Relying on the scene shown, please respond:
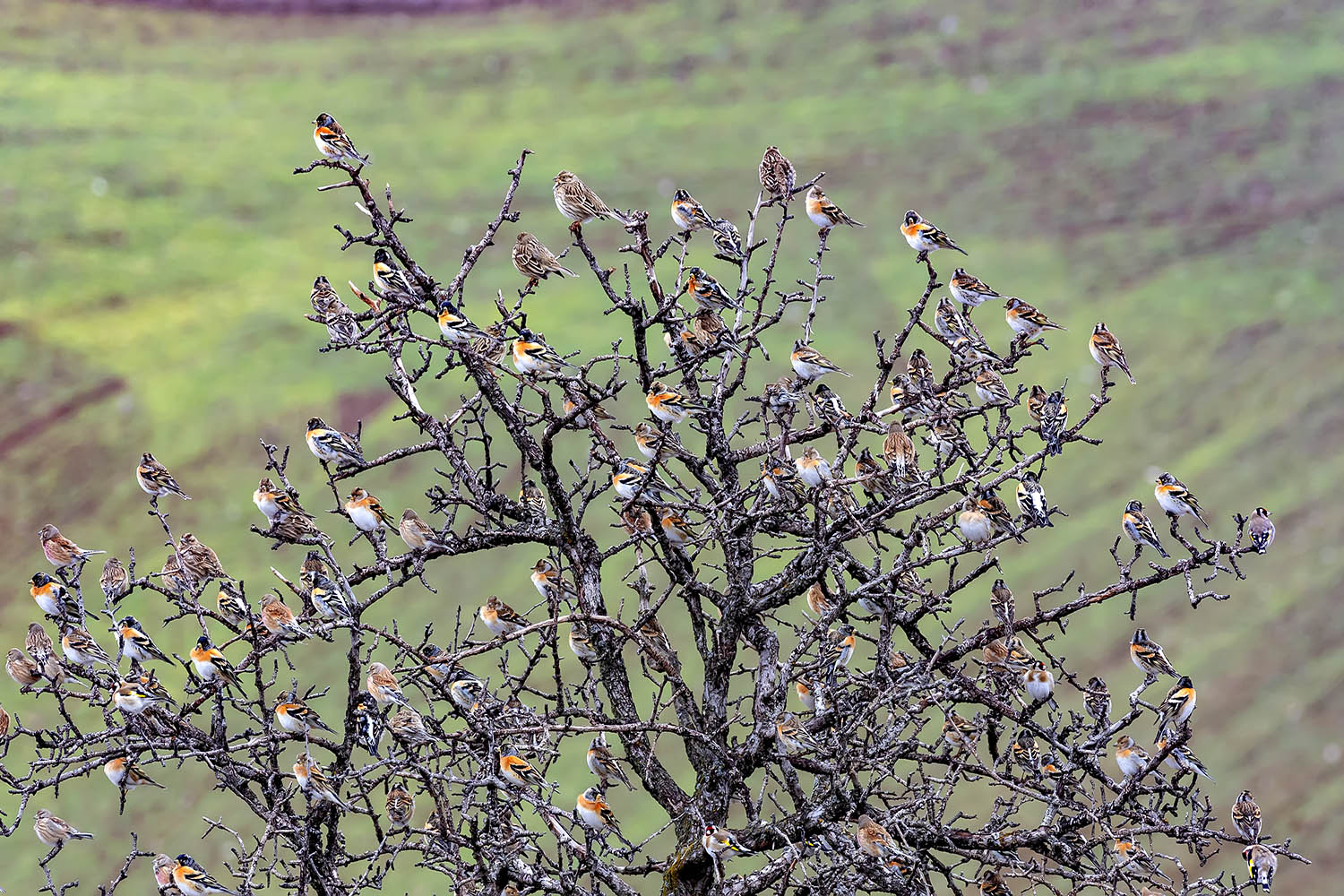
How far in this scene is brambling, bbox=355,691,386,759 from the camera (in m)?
6.21

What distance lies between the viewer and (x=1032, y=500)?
6.07m

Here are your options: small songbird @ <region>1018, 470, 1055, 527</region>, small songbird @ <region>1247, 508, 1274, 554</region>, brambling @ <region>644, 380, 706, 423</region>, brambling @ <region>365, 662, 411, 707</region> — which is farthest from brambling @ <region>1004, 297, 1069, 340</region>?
brambling @ <region>365, 662, 411, 707</region>

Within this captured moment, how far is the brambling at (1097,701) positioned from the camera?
6.01 m

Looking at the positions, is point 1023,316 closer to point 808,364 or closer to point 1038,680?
point 808,364

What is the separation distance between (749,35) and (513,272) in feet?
12.5

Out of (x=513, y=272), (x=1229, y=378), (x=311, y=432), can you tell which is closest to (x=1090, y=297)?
(x=1229, y=378)

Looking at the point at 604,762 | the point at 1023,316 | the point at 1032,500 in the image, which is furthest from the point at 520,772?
the point at 1023,316

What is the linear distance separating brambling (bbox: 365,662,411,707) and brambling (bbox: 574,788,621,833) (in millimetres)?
1180

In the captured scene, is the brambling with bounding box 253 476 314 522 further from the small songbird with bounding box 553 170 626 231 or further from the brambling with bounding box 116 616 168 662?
the small songbird with bounding box 553 170 626 231

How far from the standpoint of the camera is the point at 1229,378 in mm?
A: 13336

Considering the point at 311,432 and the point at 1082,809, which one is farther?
the point at 311,432

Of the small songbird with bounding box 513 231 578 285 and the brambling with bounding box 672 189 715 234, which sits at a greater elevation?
the brambling with bounding box 672 189 715 234

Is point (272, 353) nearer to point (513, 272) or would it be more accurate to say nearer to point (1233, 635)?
point (513, 272)

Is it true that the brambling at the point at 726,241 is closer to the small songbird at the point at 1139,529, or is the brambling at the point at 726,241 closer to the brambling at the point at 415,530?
the brambling at the point at 415,530
